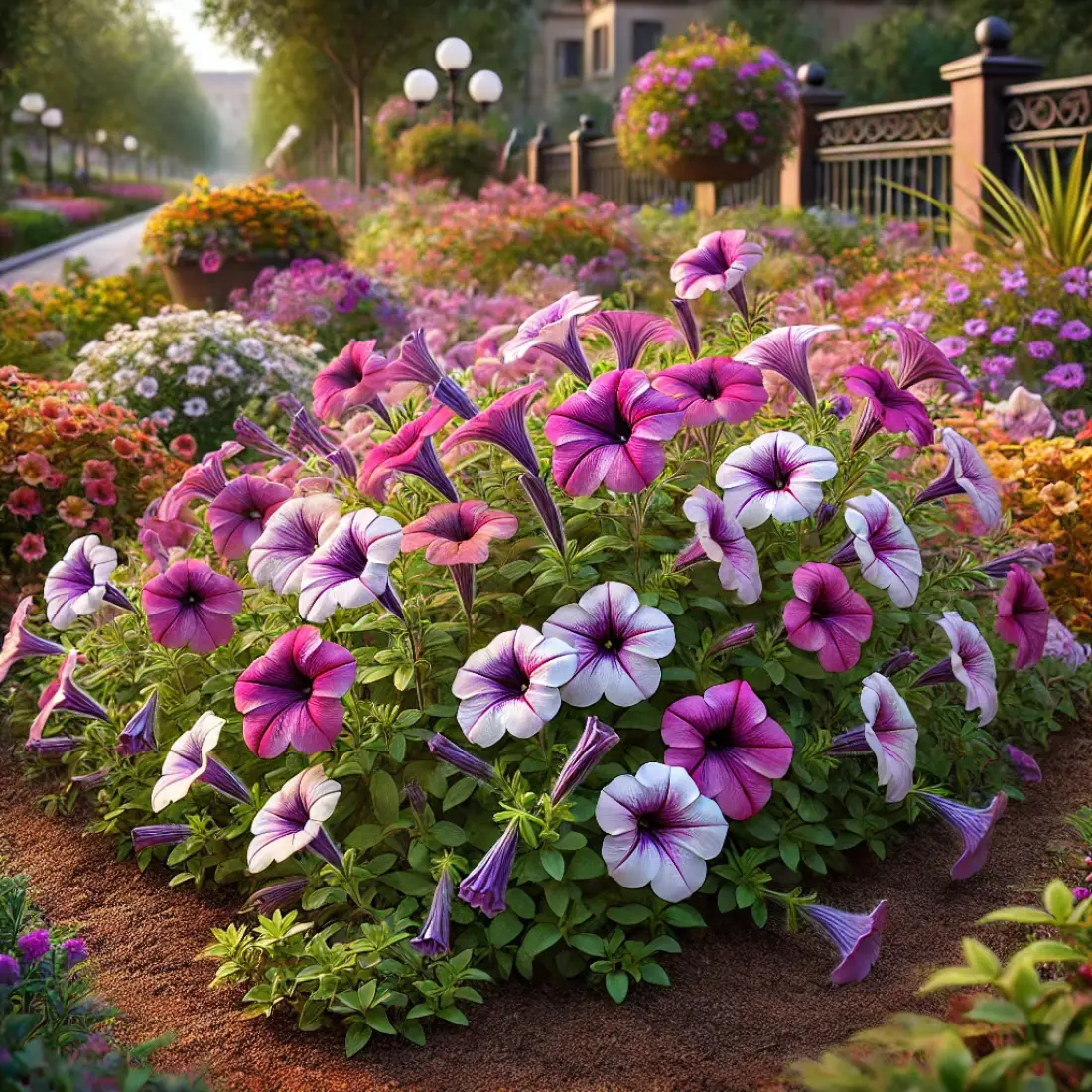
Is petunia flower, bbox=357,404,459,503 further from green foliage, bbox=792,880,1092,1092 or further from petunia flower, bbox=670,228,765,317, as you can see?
green foliage, bbox=792,880,1092,1092

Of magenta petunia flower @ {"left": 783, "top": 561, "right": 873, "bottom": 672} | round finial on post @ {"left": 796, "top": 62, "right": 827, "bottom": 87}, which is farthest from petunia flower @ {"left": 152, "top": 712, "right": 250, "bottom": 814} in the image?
round finial on post @ {"left": 796, "top": 62, "right": 827, "bottom": 87}

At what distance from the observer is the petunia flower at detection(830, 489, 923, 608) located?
8.50 feet

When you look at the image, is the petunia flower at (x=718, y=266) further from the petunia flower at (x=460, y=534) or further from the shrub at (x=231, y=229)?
the shrub at (x=231, y=229)

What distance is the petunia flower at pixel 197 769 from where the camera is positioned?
100 inches

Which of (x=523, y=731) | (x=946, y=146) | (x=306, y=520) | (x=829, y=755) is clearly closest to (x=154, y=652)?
(x=306, y=520)

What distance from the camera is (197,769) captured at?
2.59 m

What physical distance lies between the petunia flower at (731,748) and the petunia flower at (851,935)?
9.8 inches

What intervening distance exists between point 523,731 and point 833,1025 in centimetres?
80

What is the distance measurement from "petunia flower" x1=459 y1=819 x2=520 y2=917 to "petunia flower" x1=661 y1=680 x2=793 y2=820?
1.17 feet

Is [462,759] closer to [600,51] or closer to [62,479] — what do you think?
[62,479]

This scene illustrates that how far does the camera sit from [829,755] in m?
2.63

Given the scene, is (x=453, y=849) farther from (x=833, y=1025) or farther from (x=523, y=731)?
(x=833, y=1025)

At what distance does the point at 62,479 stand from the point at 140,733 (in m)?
1.79

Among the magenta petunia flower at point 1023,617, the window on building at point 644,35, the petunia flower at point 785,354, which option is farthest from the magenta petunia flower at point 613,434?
the window on building at point 644,35
